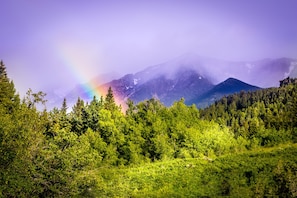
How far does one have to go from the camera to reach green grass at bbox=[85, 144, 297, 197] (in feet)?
93.0

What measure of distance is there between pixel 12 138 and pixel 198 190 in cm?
1669

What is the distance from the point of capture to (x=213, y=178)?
112 feet

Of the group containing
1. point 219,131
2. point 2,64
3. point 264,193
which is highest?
point 2,64

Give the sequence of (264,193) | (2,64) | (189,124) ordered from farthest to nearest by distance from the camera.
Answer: (2,64) → (189,124) → (264,193)

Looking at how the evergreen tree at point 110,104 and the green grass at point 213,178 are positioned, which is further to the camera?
the evergreen tree at point 110,104

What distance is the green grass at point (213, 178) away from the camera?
93.0ft

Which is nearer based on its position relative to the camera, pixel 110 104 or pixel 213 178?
pixel 213 178

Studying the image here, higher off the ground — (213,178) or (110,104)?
(110,104)

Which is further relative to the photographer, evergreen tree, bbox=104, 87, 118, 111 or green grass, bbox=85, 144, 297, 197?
evergreen tree, bbox=104, 87, 118, 111

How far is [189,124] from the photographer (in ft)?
253

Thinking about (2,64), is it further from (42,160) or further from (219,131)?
(42,160)

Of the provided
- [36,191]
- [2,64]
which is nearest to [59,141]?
[36,191]

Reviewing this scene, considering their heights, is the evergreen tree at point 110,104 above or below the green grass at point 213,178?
above

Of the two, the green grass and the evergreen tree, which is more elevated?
the evergreen tree
